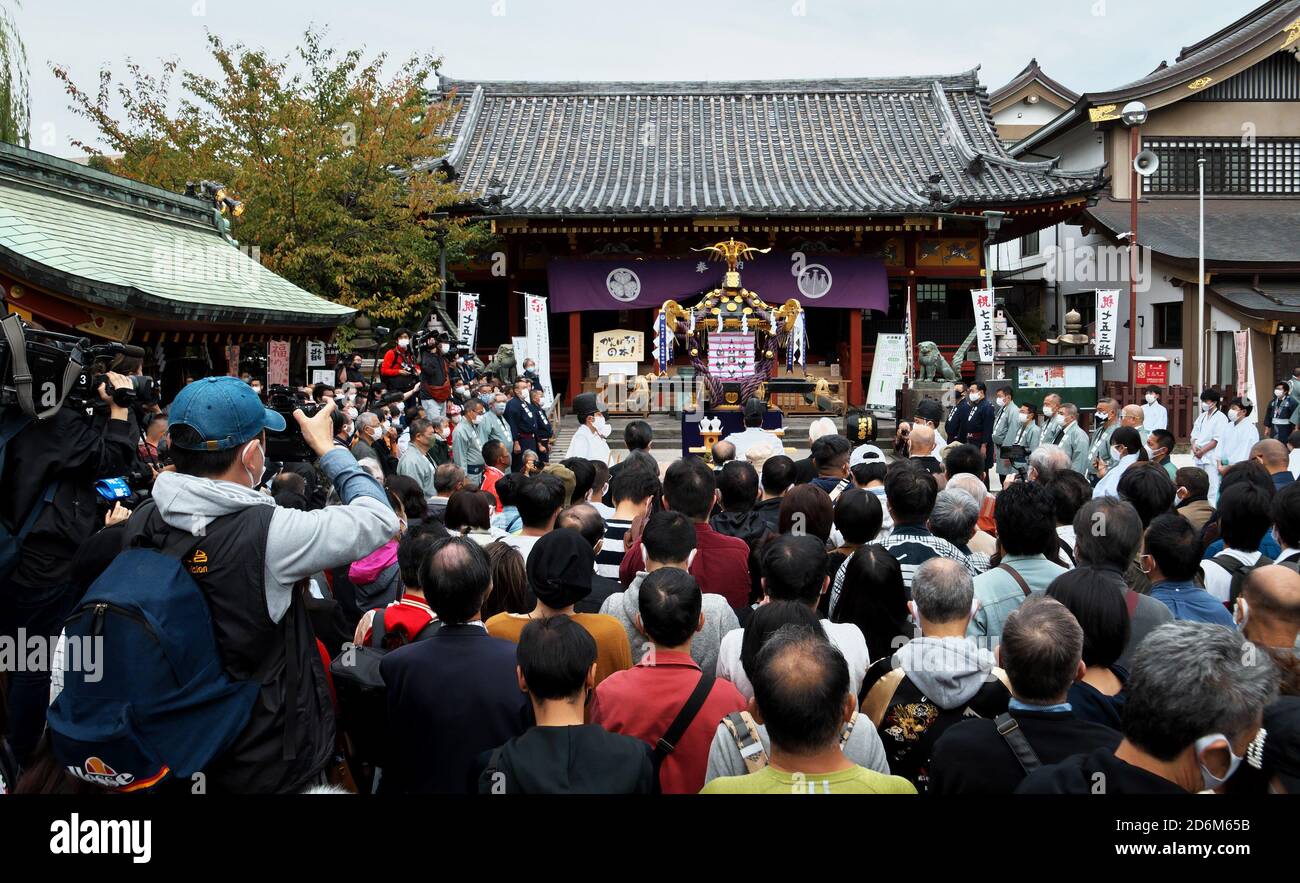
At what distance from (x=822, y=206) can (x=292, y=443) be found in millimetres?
18258

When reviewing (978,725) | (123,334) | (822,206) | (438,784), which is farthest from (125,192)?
(822,206)

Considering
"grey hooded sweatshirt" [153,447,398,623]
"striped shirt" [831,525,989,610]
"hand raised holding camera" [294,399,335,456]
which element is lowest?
"striped shirt" [831,525,989,610]

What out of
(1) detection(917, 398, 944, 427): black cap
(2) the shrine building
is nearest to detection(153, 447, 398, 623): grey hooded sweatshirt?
(1) detection(917, 398, 944, 427): black cap

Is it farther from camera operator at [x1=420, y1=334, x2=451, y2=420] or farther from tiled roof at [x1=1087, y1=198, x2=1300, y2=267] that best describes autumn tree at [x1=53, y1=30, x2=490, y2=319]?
tiled roof at [x1=1087, y1=198, x2=1300, y2=267]

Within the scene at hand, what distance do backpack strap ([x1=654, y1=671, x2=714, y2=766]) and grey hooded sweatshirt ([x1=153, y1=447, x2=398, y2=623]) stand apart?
3.50ft

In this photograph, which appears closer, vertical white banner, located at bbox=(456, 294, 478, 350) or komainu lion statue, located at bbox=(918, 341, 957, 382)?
vertical white banner, located at bbox=(456, 294, 478, 350)

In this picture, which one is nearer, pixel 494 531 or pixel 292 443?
pixel 292 443

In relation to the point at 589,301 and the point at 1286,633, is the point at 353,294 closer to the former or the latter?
the point at 589,301

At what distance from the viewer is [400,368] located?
13.4 metres

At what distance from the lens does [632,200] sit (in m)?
20.6

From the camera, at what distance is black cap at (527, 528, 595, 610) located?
3.62 metres

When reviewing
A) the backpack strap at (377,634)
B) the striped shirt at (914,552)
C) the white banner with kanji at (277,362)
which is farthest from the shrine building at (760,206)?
the backpack strap at (377,634)

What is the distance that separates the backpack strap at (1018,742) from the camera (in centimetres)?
255

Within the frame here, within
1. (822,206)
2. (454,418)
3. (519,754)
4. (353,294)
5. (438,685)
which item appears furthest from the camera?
(822,206)
